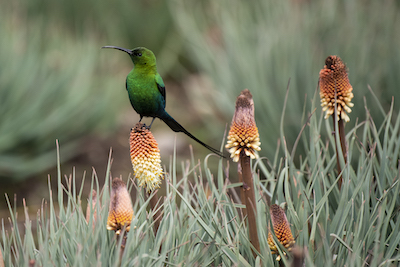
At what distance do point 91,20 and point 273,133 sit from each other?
12.6 feet

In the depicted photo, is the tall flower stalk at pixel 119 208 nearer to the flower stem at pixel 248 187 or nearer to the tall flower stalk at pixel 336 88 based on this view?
the flower stem at pixel 248 187

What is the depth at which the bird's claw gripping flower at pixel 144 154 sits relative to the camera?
142 centimetres

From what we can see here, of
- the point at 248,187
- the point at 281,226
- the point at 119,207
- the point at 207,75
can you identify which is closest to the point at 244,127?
the point at 248,187

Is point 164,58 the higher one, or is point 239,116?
point 164,58

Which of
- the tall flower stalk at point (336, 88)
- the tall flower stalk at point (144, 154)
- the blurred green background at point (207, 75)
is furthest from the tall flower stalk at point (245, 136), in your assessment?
the blurred green background at point (207, 75)

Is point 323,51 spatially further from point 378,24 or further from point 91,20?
point 91,20

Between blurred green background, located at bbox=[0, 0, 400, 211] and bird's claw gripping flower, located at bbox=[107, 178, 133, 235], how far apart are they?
1.90 meters

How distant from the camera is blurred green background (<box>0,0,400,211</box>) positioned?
345cm

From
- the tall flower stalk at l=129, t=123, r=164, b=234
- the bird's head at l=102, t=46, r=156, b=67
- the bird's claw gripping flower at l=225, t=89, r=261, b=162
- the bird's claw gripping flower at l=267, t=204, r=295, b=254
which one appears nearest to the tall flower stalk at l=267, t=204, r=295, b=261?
the bird's claw gripping flower at l=267, t=204, r=295, b=254

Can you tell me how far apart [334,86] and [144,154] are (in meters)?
0.71

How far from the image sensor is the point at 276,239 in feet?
4.54

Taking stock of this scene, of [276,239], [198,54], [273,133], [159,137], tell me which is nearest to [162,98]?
[276,239]

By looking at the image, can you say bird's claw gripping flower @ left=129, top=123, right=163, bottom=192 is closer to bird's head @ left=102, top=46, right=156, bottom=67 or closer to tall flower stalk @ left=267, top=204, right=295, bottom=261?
bird's head @ left=102, top=46, right=156, bottom=67

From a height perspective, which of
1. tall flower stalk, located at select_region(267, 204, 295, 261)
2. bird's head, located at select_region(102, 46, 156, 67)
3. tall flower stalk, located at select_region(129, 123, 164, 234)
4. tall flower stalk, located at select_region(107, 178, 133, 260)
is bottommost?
tall flower stalk, located at select_region(267, 204, 295, 261)
